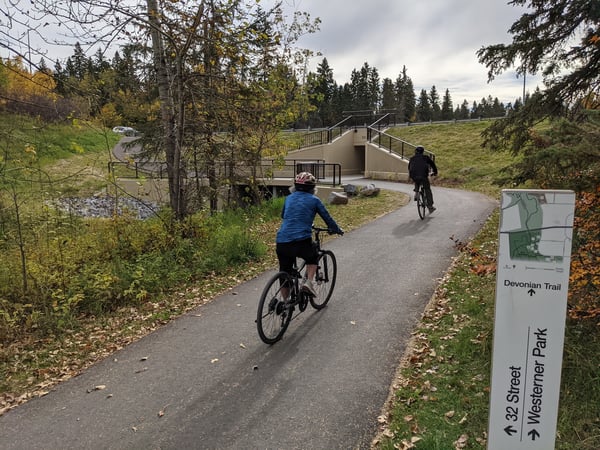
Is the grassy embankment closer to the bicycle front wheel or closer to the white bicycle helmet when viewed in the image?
the bicycle front wheel

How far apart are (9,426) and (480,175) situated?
24.0 m

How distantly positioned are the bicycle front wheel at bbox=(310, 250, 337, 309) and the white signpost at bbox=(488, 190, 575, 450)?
307cm

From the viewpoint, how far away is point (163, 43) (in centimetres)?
895

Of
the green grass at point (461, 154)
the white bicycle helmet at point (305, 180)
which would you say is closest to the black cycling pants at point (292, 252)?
the white bicycle helmet at point (305, 180)

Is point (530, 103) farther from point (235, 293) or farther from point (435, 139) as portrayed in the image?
point (435, 139)

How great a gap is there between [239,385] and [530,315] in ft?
9.08

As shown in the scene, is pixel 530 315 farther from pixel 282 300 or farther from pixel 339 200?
pixel 339 200

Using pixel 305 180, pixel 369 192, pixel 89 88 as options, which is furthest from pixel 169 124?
pixel 369 192

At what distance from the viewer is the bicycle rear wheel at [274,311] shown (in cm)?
455

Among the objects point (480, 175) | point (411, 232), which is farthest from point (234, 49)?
point (480, 175)

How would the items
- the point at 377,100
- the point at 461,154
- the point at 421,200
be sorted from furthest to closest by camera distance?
the point at 377,100 < the point at 461,154 < the point at 421,200

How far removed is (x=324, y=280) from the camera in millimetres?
5684

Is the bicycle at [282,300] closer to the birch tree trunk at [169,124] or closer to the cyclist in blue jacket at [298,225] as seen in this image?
the cyclist in blue jacket at [298,225]

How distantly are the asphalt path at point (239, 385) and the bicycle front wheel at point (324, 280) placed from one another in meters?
0.17
